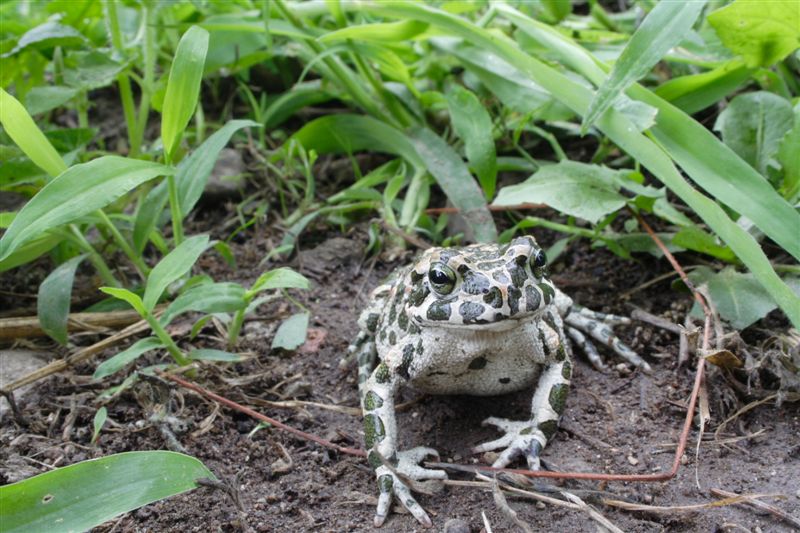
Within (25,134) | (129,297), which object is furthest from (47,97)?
(129,297)

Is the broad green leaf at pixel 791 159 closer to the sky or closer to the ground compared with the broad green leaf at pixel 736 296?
closer to the sky

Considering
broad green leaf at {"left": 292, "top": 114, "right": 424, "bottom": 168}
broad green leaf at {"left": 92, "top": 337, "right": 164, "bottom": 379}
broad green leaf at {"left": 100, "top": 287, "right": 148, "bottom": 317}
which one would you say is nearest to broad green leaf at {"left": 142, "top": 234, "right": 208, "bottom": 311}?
broad green leaf at {"left": 100, "top": 287, "right": 148, "bottom": 317}

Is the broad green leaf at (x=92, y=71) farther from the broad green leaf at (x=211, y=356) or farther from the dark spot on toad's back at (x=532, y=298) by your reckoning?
the dark spot on toad's back at (x=532, y=298)

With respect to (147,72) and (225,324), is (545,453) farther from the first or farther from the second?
(147,72)

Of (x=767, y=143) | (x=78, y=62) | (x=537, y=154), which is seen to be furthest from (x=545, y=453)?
(x=78, y=62)

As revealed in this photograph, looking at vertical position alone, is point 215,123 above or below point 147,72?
below

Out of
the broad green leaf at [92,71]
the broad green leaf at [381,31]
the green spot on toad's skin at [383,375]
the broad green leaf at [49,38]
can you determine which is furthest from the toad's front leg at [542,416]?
the broad green leaf at [49,38]

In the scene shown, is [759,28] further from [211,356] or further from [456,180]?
[211,356]
